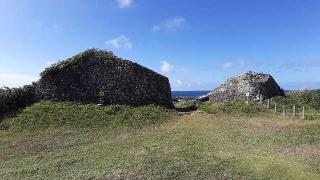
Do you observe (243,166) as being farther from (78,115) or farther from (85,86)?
(85,86)

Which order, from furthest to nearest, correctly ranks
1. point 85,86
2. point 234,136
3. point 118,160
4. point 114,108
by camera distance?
point 85,86, point 114,108, point 234,136, point 118,160

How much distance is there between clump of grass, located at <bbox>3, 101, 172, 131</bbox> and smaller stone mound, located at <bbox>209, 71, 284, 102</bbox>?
14583 mm

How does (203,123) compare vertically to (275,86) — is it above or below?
below

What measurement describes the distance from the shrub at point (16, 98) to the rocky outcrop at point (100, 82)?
1048 millimetres

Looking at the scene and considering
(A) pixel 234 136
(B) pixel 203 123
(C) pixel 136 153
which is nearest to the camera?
(C) pixel 136 153

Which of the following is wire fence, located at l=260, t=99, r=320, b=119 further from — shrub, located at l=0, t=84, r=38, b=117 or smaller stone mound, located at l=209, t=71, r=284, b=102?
shrub, located at l=0, t=84, r=38, b=117

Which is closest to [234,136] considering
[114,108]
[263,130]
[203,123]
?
[263,130]

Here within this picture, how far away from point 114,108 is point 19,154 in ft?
44.2

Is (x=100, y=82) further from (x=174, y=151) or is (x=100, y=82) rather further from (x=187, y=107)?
(x=174, y=151)

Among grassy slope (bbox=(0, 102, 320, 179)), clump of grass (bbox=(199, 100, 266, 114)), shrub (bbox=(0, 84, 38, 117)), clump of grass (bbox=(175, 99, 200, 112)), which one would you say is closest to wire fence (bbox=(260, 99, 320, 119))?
clump of grass (bbox=(199, 100, 266, 114))

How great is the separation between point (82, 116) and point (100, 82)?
681 cm

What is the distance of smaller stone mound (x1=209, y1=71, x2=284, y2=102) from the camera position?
164 feet

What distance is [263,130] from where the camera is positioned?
1244 inches

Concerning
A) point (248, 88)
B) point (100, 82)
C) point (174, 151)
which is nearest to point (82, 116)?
point (100, 82)
